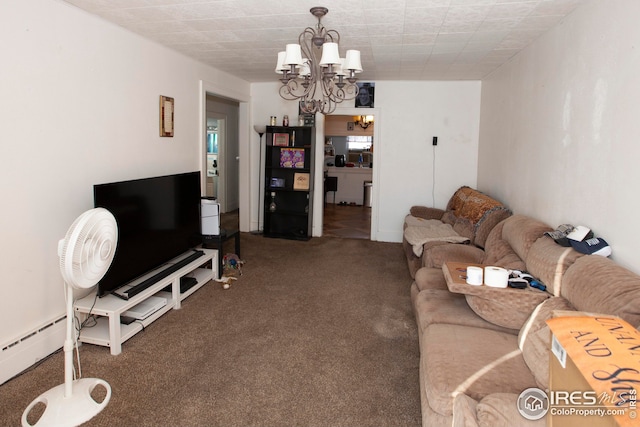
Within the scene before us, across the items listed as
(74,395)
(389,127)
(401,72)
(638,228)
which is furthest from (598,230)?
(389,127)

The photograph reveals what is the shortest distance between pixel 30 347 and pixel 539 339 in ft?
9.76

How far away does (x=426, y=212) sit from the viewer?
5.66 m

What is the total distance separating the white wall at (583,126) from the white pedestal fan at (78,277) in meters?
2.74

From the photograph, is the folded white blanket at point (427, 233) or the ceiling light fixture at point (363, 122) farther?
the ceiling light fixture at point (363, 122)

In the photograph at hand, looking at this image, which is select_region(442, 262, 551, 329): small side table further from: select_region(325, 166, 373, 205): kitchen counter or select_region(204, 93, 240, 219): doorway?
select_region(325, 166, 373, 205): kitchen counter

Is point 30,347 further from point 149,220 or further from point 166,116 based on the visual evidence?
point 166,116

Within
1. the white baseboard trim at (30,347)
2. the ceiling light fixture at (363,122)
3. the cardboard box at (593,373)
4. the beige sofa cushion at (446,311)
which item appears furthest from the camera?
the ceiling light fixture at (363,122)

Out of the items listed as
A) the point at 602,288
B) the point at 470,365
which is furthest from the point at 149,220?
the point at 602,288

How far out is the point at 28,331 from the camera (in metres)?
2.61

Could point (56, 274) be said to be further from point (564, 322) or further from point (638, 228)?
point (638, 228)

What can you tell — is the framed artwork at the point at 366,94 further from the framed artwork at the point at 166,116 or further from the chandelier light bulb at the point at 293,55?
the chandelier light bulb at the point at 293,55

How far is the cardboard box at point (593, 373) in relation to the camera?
2.96 ft

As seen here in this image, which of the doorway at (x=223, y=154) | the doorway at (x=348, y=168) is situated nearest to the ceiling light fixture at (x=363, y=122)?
the doorway at (x=348, y=168)

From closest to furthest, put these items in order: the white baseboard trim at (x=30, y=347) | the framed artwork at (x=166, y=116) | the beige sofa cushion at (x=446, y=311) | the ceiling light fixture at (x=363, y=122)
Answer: the beige sofa cushion at (x=446, y=311) → the white baseboard trim at (x=30, y=347) → the framed artwork at (x=166, y=116) → the ceiling light fixture at (x=363, y=122)
